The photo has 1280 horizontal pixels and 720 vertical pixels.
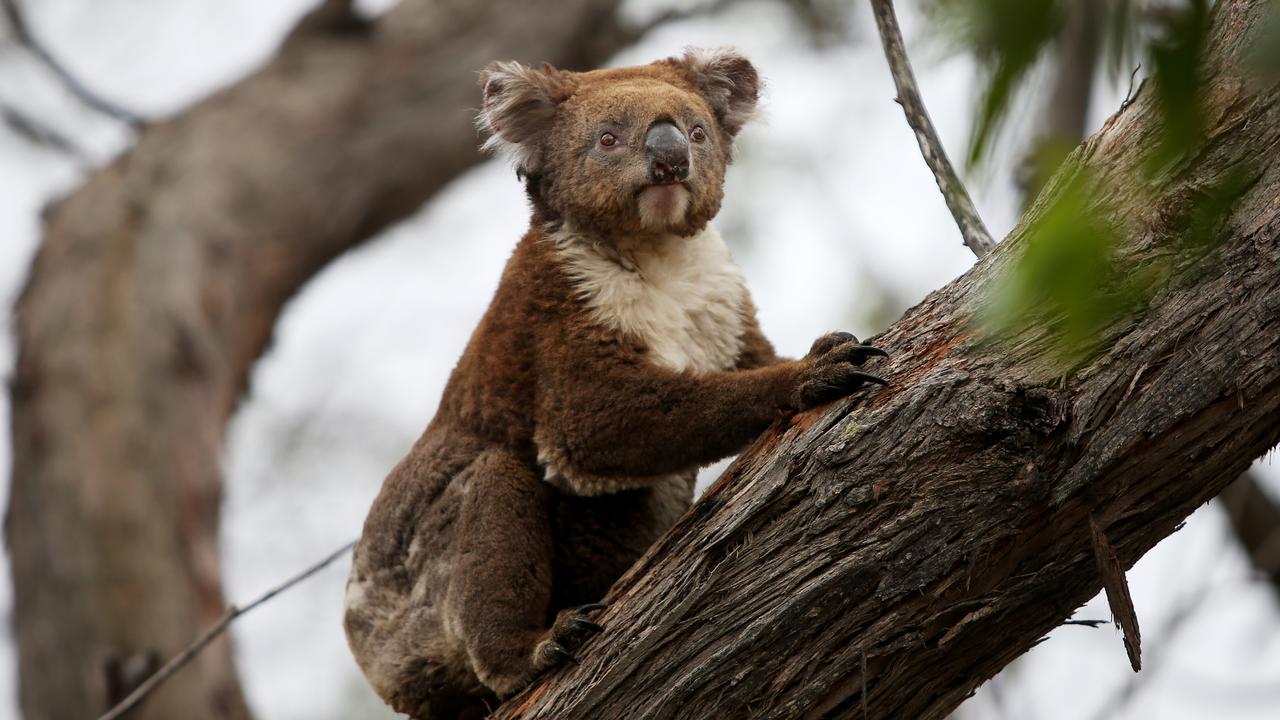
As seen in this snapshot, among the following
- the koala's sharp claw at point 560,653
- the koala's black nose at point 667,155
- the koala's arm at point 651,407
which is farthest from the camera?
the koala's black nose at point 667,155

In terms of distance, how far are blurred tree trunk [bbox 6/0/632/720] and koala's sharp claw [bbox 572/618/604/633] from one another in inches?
229

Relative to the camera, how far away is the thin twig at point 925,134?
4.19m

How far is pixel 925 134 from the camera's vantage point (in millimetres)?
4191

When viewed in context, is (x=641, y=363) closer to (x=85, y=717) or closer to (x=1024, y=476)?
(x=1024, y=476)

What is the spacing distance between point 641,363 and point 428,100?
7925 millimetres

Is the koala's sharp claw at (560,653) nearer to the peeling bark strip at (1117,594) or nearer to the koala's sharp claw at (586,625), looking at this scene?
the koala's sharp claw at (586,625)

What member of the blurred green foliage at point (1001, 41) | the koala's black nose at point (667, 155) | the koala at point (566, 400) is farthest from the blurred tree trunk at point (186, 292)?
the blurred green foliage at point (1001, 41)

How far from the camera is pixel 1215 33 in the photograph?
3037mm

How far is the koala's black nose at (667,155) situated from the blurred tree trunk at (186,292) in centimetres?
595

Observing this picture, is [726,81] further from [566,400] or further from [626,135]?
[566,400]

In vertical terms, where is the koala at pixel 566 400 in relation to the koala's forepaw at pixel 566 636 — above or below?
above

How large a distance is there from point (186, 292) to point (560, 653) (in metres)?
7.09

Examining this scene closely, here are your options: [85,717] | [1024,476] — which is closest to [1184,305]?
[1024,476]

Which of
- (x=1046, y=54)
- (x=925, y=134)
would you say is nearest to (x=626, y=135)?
(x=925, y=134)
